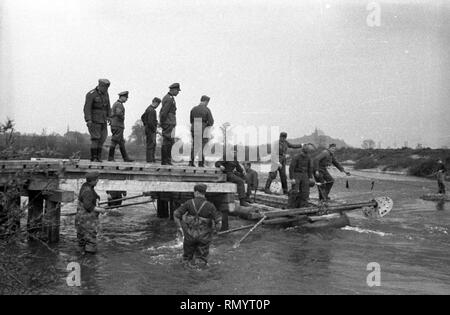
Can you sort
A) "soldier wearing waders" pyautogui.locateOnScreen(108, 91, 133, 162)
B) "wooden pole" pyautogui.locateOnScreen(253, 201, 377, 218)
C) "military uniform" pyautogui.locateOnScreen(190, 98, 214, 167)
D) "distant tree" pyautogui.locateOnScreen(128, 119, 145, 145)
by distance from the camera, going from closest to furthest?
1. "wooden pole" pyautogui.locateOnScreen(253, 201, 377, 218)
2. "military uniform" pyautogui.locateOnScreen(190, 98, 214, 167)
3. "soldier wearing waders" pyautogui.locateOnScreen(108, 91, 133, 162)
4. "distant tree" pyautogui.locateOnScreen(128, 119, 145, 145)

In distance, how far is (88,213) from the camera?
9320mm

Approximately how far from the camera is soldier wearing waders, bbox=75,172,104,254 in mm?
9172

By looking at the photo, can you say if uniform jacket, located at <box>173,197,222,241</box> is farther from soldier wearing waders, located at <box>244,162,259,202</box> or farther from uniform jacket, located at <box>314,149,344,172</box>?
soldier wearing waders, located at <box>244,162,259,202</box>

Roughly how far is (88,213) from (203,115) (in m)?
4.49

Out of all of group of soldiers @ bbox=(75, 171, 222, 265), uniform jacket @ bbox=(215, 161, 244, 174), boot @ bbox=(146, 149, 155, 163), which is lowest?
group of soldiers @ bbox=(75, 171, 222, 265)

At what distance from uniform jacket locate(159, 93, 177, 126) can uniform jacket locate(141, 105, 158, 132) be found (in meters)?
0.81

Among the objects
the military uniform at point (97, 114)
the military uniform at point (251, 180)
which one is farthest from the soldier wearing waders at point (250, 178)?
the military uniform at point (97, 114)

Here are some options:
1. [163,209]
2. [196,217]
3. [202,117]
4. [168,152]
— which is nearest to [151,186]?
[168,152]

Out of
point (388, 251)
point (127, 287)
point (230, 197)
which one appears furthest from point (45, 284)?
point (388, 251)

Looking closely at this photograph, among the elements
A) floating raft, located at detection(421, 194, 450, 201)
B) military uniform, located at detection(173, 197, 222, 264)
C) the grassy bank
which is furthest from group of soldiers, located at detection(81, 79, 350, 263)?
the grassy bank
